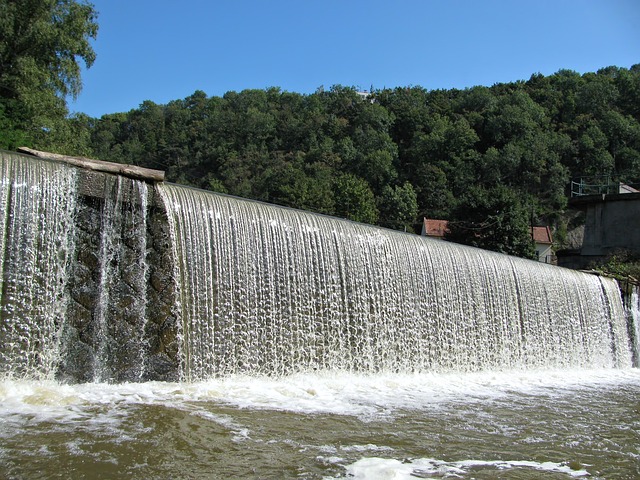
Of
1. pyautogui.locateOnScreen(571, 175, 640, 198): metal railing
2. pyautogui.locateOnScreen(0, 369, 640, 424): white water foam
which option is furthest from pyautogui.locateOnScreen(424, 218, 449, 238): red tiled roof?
pyautogui.locateOnScreen(0, 369, 640, 424): white water foam

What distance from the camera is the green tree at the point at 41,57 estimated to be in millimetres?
19703

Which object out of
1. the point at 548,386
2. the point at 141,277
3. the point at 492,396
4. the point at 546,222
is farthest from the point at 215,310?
the point at 546,222

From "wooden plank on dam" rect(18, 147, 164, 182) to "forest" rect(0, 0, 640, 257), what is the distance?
134 ft

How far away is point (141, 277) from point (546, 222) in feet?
183

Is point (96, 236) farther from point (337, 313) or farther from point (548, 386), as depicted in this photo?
point (548, 386)

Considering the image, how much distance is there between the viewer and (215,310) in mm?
9594

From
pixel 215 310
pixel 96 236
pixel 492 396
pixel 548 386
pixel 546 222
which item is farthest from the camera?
pixel 546 222

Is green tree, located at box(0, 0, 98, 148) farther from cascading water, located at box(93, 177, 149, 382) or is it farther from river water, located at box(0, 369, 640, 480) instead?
river water, located at box(0, 369, 640, 480)

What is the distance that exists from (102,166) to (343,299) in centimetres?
477

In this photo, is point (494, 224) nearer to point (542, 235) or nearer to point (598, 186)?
point (598, 186)

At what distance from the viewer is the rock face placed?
8328 mm

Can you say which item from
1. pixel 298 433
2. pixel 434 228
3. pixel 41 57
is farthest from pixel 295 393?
pixel 434 228

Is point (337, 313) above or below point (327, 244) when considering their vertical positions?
below

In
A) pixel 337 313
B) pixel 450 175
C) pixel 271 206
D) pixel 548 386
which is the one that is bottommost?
pixel 548 386
